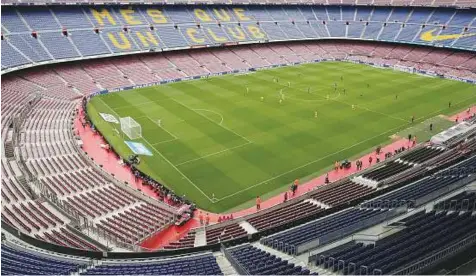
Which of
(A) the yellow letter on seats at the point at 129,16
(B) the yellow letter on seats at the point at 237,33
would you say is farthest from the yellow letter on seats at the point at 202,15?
(A) the yellow letter on seats at the point at 129,16

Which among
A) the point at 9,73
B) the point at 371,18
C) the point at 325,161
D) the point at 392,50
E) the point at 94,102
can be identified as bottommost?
the point at 325,161

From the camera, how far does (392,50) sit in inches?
2832

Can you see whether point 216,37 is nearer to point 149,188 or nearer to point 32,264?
point 149,188

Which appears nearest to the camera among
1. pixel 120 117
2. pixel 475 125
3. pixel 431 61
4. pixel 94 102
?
pixel 475 125

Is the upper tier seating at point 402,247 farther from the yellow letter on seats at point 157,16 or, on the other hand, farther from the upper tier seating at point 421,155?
the yellow letter on seats at point 157,16

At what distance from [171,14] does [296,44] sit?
892 inches

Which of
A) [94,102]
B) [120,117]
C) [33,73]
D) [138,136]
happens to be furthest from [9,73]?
[138,136]

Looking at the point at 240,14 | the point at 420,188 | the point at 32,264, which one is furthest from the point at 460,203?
the point at 240,14

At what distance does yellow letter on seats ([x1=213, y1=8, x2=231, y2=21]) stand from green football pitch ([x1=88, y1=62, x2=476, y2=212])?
18.5m

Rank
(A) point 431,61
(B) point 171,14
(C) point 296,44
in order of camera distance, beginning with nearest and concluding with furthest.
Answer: (A) point 431,61
(B) point 171,14
(C) point 296,44

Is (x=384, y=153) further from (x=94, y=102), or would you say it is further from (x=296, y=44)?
(x=296, y=44)

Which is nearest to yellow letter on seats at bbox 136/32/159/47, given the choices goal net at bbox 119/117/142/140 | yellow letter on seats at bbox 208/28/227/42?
yellow letter on seats at bbox 208/28/227/42

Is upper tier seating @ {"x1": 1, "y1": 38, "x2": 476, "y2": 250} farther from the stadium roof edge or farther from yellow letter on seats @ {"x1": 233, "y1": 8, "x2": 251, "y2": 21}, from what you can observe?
the stadium roof edge

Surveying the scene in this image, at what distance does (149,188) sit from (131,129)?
34.5ft
